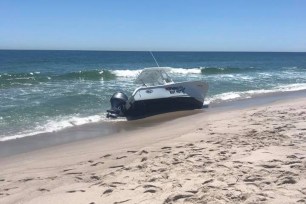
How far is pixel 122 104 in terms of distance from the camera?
13.6 metres

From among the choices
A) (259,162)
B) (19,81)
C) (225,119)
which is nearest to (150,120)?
(225,119)

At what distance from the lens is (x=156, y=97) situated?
1382cm

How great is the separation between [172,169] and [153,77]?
9.36 metres

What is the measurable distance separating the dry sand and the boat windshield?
18.2 ft

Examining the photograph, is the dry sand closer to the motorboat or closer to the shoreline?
the shoreline

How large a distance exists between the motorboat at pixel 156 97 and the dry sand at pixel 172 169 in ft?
12.2

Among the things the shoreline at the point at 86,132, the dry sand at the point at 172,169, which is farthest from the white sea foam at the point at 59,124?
the dry sand at the point at 172,169

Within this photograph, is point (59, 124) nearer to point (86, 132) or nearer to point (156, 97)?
point (86, 132)

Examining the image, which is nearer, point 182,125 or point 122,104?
point 182,125

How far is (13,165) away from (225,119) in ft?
20.2

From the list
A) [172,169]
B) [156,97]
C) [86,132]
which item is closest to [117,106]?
[156,97]

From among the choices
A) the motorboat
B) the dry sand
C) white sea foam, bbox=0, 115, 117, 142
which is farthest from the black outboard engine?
the dry sand

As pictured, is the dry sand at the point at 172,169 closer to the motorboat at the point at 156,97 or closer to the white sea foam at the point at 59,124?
the white sea foam at the point at 59,124

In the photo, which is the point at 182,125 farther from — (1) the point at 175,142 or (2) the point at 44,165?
(2) the point at 44,165
